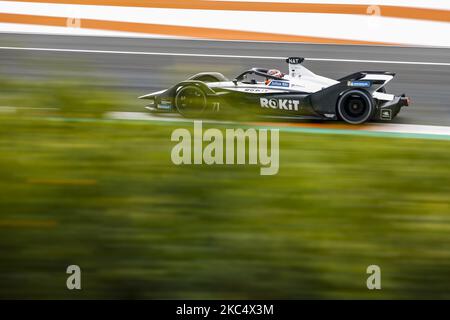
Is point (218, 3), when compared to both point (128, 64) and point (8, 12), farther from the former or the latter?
point (8, 12)

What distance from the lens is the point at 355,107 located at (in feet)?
29.8

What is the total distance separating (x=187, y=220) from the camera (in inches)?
134

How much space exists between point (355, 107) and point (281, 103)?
82 cm

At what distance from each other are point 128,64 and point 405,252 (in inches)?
368

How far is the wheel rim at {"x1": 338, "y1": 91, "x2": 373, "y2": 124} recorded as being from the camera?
8.98 meters

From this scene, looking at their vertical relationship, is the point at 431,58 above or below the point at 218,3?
below

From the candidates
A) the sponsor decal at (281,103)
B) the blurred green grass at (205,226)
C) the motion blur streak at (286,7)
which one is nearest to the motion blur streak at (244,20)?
the motion blur streak at (286,7)

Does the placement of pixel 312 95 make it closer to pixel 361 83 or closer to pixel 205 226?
pixel 361 83

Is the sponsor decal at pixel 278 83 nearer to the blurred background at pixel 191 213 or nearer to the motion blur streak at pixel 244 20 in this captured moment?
the motion blur streak at pixel 244 20

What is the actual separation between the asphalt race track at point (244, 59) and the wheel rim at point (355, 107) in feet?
2.45

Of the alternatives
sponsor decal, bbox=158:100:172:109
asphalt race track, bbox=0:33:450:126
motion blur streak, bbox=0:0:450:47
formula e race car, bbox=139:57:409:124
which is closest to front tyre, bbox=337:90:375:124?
formula e race car, bbox=139:57:409:124

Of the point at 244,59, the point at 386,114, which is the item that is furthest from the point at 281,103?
the point at 244,59

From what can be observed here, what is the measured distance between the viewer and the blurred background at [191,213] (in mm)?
3256

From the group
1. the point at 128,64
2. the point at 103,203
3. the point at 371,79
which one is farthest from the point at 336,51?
the point at 103,203
